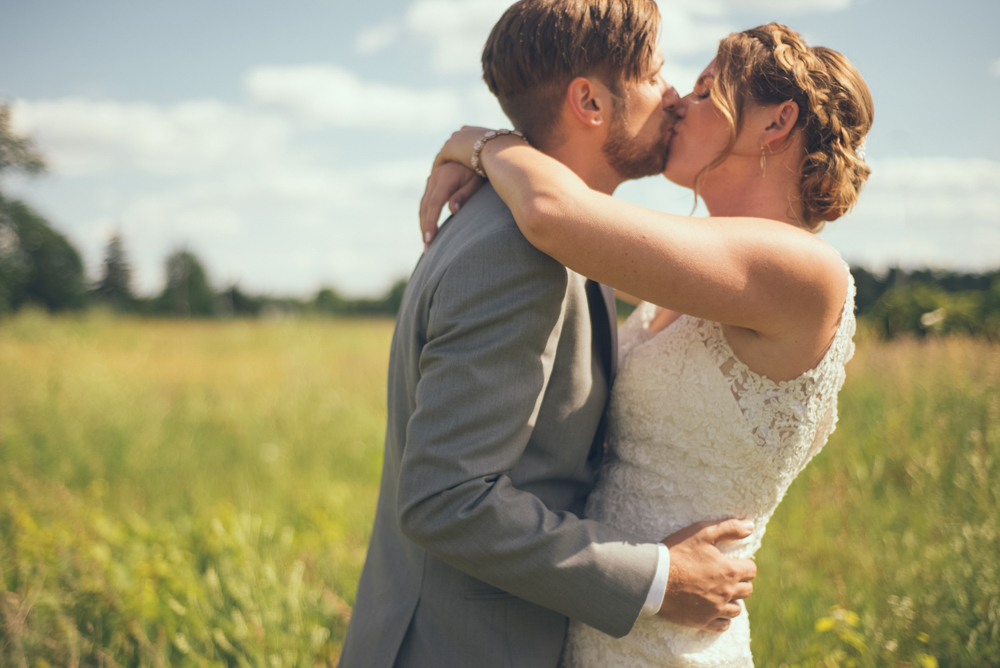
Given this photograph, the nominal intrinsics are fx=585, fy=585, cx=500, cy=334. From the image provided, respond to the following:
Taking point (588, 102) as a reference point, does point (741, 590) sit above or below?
below

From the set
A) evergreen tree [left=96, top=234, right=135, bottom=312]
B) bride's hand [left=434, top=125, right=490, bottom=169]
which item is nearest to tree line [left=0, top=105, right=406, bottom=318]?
evergreen tree [left=96, top=234, right=135, bottom=312]

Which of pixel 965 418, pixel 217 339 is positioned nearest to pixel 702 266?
pixel 965 418

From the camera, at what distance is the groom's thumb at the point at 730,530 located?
1.50 meters

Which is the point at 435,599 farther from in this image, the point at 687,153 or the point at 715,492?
the point at 687,153

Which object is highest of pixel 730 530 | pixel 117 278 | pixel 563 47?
pixel 563 47

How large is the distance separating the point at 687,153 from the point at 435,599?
1483mm

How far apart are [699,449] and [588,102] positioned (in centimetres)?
103

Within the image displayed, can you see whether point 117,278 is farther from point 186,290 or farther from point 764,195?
point 764,195

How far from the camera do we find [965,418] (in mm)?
5141

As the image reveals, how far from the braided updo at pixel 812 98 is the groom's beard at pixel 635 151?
24 cm

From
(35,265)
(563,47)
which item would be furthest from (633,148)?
(35,265)

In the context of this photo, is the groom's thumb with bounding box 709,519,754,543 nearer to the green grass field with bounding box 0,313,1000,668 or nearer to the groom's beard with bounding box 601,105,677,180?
the groom's beard with bounding box 601,105,677,180

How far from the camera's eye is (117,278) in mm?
42594

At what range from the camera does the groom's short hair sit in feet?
5.33
